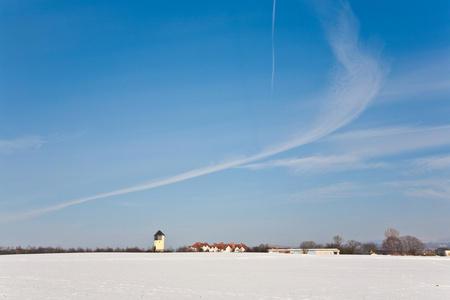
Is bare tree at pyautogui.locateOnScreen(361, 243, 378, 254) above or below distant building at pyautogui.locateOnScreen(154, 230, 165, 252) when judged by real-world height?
below

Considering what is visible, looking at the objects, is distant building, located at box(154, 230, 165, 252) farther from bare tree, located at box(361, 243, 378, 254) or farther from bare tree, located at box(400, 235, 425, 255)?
bare tree, located at box(400, 235, 425, 255)

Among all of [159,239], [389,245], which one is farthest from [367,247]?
[159,239]

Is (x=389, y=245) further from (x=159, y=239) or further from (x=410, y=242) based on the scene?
(x=159, y=239)

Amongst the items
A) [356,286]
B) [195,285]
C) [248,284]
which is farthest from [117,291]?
[356,286]

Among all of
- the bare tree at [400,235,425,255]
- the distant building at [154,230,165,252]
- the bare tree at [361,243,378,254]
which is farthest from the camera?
the bare tree at [361,243,378,254]

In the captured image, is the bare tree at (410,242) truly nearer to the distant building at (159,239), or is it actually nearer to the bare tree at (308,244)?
the bare tree at (308,244)

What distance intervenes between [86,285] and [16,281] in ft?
15.9

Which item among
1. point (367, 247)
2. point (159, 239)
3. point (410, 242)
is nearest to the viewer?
point (159, 239)

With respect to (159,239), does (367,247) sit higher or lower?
Result: lower

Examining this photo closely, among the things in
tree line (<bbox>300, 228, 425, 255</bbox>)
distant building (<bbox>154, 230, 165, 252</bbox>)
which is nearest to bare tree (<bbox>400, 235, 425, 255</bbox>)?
tree line (<bbox>300, 228, 425, 255</bbox>)

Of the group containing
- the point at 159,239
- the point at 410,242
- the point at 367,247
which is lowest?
the point at 367,247

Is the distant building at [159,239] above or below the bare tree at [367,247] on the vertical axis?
above

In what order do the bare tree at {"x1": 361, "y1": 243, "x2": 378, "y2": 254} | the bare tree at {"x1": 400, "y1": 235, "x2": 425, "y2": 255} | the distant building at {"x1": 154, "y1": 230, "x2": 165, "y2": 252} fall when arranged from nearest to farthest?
the distant building at {"x1": 154, "y1": 230, "x2": 165, "y2": 252}
the bare tree at {"x1": 400, "y1": 235, "x2": 425, "y2": 255}
the bare tree at {"x1": 361, "y1": 243, "x2": 378, "y2": 254}

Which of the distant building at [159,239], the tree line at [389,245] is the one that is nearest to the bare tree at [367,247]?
the tree line at [389,245]
